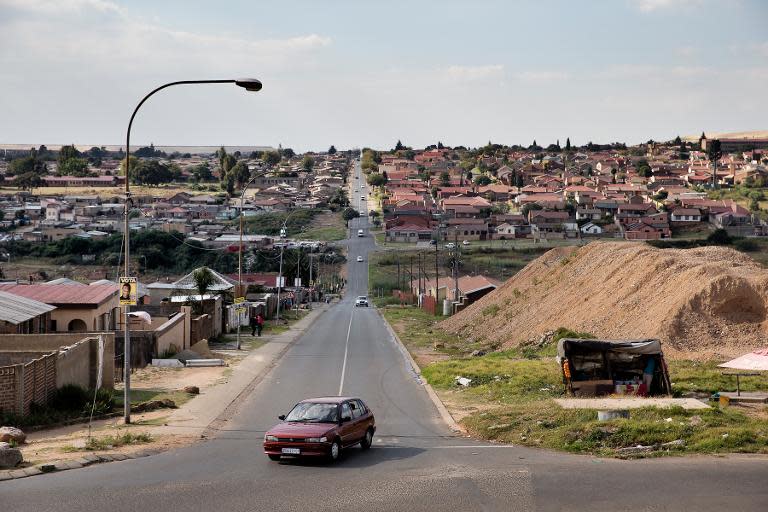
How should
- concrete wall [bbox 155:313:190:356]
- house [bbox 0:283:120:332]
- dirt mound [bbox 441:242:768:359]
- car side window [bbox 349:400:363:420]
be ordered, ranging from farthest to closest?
house [bbox 0:283:120:332] → concrete wall [bbox 155:313:190:356] → dirt mound [bbox 441:242:768:359] → car side window [bbox 349:400:363:420]

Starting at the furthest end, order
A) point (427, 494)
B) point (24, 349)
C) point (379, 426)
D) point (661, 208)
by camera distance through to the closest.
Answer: point (661, 208) → point (24, 349) → point (379, 426) → point (427, 494)

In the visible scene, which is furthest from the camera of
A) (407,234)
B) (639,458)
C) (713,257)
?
(407,234)

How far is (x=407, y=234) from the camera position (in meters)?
166

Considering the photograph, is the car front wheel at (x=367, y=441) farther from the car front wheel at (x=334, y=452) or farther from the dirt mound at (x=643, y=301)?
the dirt mound at (x=643, y=301)

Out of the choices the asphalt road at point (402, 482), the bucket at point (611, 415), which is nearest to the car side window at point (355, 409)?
the asphalt road at point (402, 482)

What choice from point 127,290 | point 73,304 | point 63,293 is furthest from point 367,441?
point 63,293

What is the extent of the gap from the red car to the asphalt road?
0.95ft

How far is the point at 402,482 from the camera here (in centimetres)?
1563

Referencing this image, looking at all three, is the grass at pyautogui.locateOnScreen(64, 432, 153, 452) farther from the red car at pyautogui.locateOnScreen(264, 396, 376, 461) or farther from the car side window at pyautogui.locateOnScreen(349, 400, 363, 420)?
the car side window at pyautogui.locateOnScreen(349, 400, 363, 420)

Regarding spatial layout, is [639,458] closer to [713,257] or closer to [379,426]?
[379,426]

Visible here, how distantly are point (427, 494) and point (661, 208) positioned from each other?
584 feet

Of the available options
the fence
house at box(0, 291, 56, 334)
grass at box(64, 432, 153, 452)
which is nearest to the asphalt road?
grass at box(64, 432, 153, 452)

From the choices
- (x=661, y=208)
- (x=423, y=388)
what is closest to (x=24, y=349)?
(x=423, y=388)

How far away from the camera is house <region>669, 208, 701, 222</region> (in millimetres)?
166875
